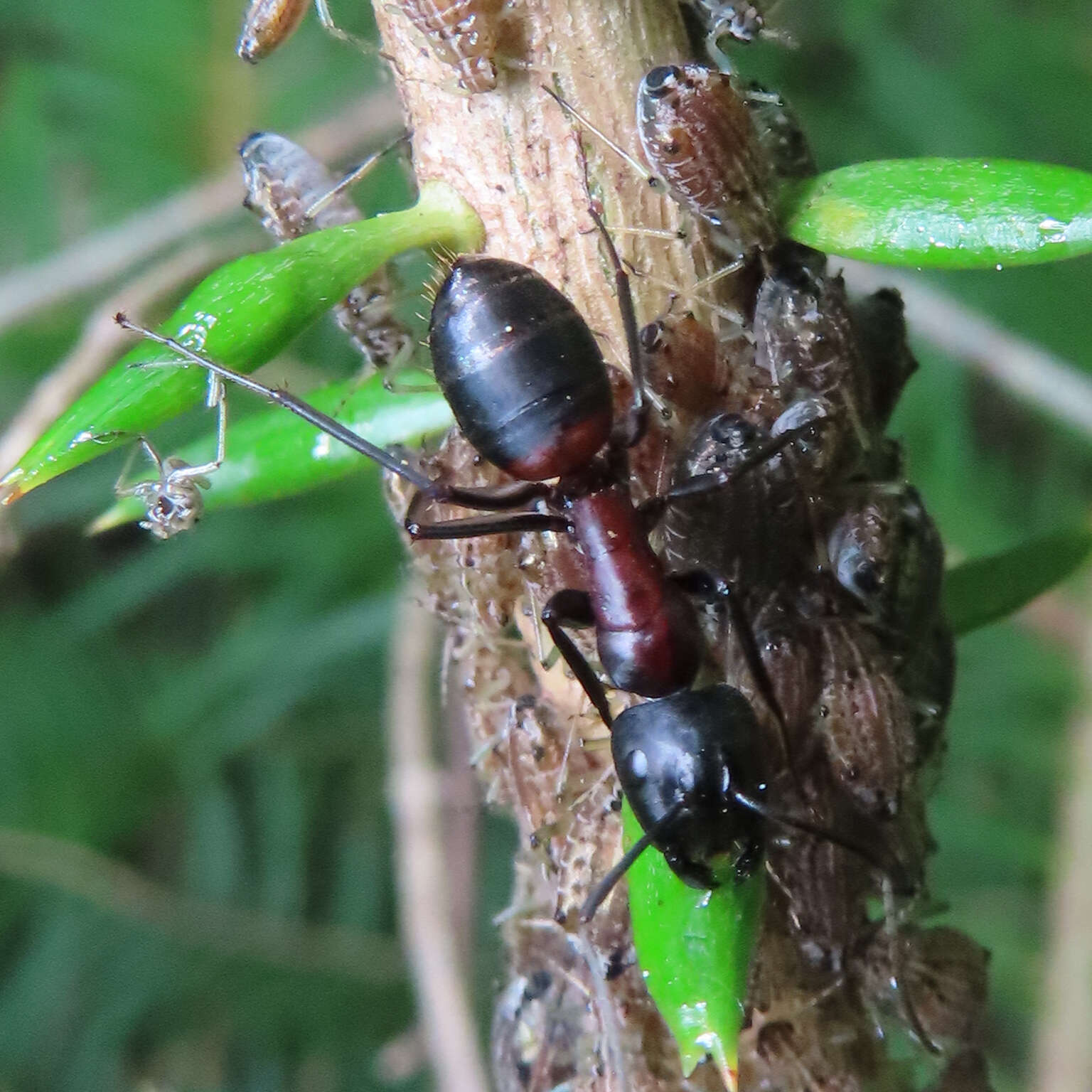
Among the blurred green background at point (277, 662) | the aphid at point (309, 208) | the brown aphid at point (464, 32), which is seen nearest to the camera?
the brown aphid at point (464, 32)

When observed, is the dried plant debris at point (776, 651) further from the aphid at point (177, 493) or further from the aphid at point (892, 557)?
the aphid at point (177, 493)

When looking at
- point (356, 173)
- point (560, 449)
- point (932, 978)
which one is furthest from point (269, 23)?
point (932, 978)

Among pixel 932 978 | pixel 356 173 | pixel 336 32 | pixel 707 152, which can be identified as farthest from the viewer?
pixel 336 32

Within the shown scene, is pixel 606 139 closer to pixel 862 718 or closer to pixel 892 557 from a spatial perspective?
pixel 892 557

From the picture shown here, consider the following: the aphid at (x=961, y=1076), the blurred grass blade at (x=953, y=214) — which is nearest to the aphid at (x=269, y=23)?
the blurred grass blade at (x=953, y=214)

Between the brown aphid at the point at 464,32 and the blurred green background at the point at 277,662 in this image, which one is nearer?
the brown aphid at the point at 464,32

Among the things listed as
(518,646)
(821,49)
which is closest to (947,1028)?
(518,646)

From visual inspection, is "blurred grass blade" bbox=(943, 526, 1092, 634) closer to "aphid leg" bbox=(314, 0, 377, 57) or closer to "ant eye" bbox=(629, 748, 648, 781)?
"ant eye" bbox=(629, 748, 648, 781)
